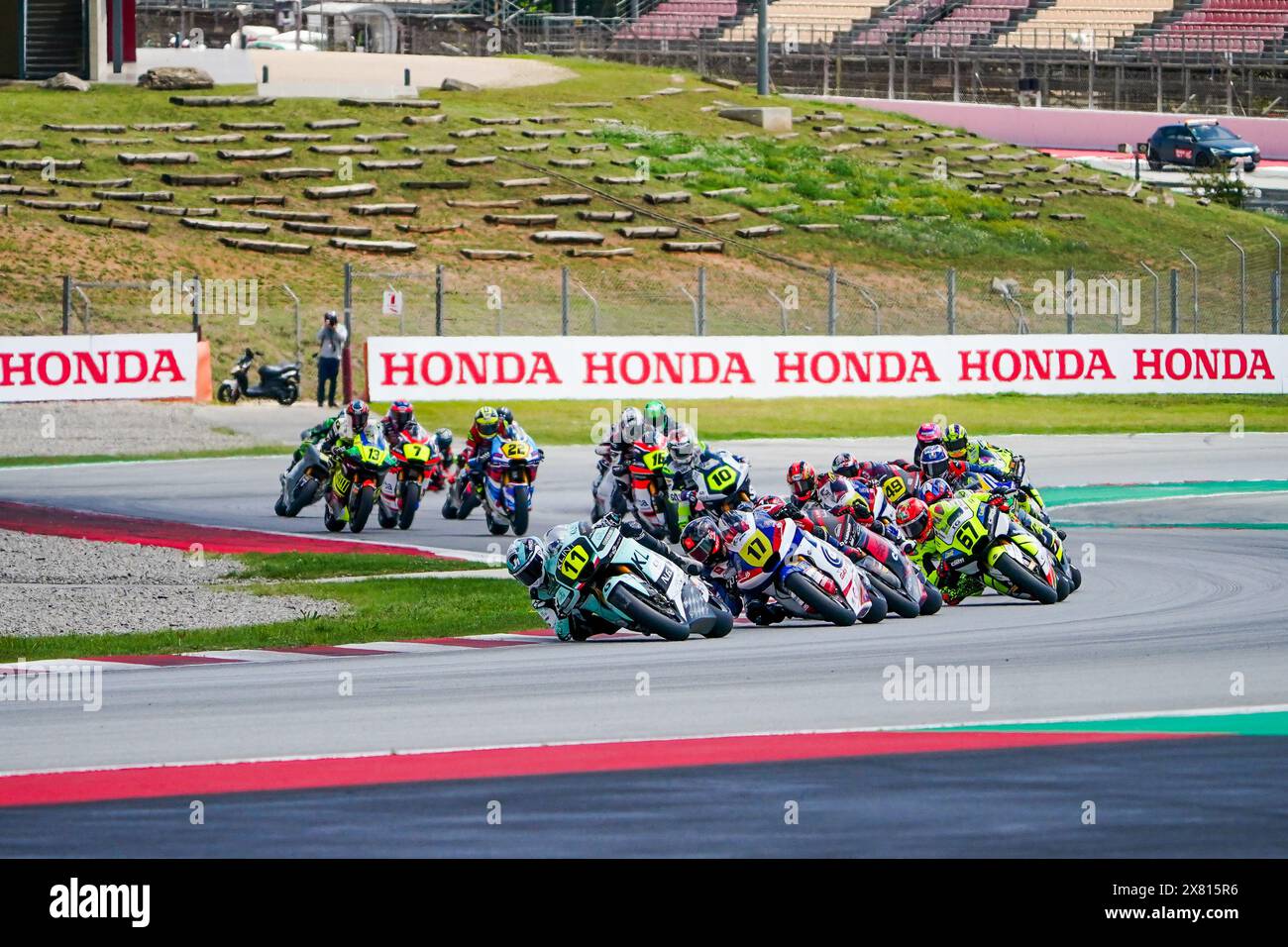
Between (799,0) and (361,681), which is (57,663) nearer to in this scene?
(361,681)

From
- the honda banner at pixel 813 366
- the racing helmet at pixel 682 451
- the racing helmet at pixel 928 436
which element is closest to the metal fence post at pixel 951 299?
the honda banner at pixel 813 366

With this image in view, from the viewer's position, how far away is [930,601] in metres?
16.2

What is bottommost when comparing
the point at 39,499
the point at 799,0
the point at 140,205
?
the point at 39,499

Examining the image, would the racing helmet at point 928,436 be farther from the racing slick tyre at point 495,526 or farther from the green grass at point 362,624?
the racing slick tyre at point 495,526

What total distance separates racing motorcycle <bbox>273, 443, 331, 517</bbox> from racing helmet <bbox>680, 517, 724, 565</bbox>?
28.7 feet

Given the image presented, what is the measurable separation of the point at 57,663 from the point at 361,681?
7.87ft

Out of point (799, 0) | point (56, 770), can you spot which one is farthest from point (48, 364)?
point (799, 0)

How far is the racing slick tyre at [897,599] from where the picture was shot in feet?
52.5

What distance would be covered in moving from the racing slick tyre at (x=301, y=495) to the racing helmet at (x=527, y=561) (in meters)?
9.19

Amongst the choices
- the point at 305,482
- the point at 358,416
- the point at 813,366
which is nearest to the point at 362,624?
the point at 358,416

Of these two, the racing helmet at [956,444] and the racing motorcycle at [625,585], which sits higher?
the racing helmet at [956,444]

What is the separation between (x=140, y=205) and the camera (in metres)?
48.2

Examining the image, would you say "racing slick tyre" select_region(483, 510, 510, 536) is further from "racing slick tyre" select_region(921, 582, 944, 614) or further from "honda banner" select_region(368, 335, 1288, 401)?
"honda banner" select_region(368, 335, 1288, 401)

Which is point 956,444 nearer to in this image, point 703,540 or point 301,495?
point 703,540
